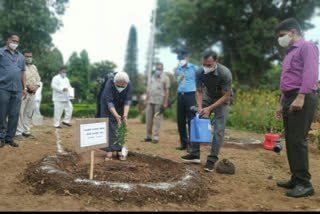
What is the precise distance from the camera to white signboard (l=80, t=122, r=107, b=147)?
3428mm

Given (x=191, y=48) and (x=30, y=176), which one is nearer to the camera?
(x=30, y=176)

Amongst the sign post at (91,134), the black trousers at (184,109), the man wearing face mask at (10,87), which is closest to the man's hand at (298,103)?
the sign post at (91,134)

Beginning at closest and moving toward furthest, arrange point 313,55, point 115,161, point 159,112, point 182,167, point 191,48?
point 313,55 < point 182,167 < point 115,161 < point 159,112 < point 191,48

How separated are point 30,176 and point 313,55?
360 centimetres

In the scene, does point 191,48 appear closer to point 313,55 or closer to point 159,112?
point 159,112

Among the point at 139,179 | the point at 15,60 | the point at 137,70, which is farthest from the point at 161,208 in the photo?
the point at 137,70

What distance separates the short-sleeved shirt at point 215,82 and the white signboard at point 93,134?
1693mm

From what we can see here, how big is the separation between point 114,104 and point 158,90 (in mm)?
2306

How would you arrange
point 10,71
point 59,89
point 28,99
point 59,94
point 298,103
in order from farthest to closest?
point 59,94 → point 59,89 → point 28,99 → point 10,71 → point 298,103

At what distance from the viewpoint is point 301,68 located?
324 cm

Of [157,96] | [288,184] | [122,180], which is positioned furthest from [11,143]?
[288,184]

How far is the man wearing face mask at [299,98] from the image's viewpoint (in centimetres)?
312

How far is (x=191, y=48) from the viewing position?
22.0 m

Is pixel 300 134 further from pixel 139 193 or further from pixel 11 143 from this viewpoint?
pixel 11 143
